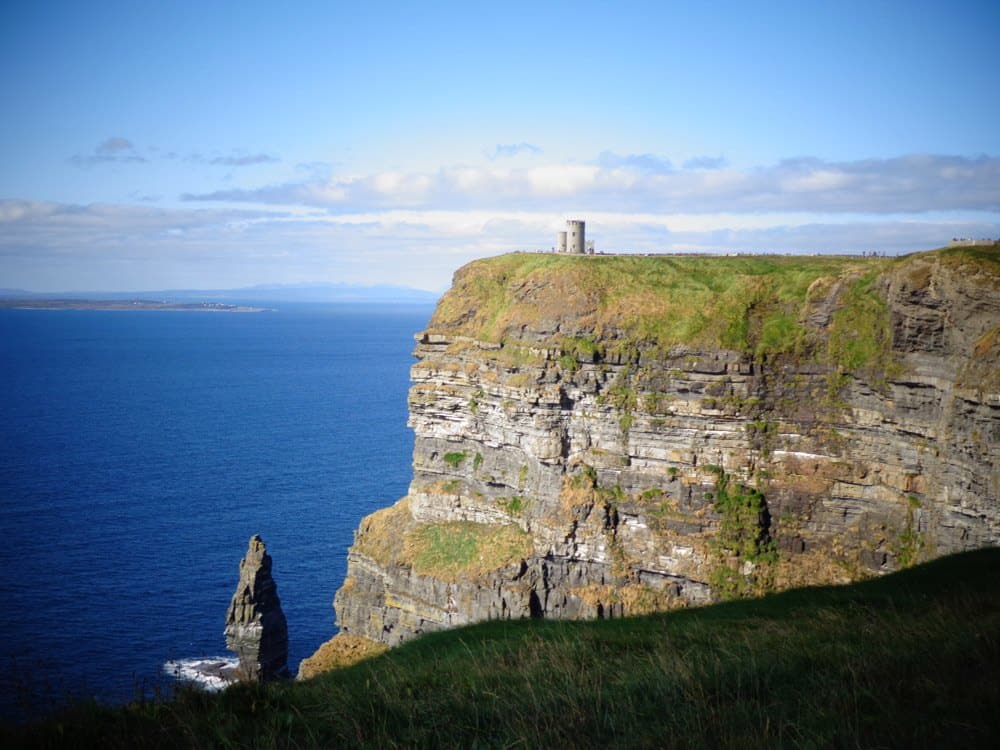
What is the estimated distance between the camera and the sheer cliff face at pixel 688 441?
36906 millimetres

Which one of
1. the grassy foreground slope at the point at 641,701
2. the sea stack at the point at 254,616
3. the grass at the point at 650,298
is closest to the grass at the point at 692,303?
the grass at the point at 650,298

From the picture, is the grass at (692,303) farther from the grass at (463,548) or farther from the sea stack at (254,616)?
the sea stack at (254,616)

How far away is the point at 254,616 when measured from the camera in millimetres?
47250

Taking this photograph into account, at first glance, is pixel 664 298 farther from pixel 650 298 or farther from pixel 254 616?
pixel 254 616

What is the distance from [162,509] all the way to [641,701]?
7449 cm

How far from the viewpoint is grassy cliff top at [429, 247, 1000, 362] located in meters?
44.4

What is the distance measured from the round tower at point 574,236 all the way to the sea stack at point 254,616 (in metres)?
32.2

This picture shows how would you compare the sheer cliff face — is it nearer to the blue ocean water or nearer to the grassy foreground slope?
the blue ocean water

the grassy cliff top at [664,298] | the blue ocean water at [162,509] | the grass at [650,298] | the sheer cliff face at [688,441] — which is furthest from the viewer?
the blue ocean water at [162,509]

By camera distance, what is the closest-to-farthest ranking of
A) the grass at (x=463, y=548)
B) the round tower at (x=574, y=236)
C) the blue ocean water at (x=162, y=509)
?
1. the grass at (x=463, y=548)
2. the blue ocean water at (x=162, y=509)
3. the round tower at (x=574, y=236)

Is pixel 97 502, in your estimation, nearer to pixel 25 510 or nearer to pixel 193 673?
pixel 25 510

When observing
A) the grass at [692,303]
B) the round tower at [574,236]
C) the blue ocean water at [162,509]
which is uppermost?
the round tower at [574,236]

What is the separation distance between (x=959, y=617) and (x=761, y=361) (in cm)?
2730

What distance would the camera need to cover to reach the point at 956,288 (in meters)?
35.3
